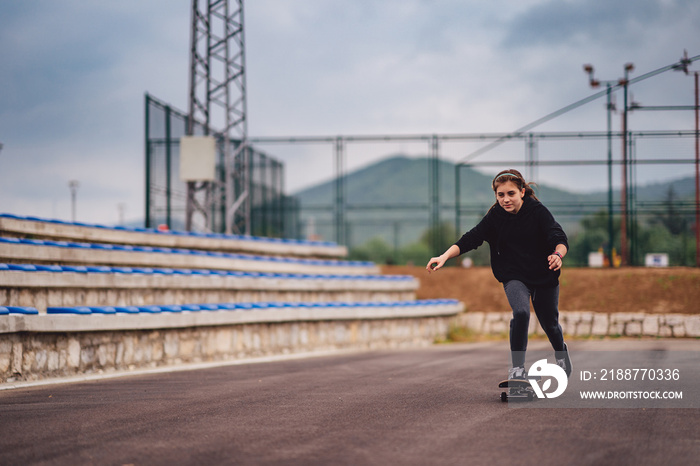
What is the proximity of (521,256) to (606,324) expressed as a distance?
490 inches

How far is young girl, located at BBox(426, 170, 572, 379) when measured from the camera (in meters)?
6.00

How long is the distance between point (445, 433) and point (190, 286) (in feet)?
27.7

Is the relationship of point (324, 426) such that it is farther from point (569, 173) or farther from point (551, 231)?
point (569, 173)

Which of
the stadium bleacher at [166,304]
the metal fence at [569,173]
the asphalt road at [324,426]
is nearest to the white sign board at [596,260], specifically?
the metal fence at [569,173]

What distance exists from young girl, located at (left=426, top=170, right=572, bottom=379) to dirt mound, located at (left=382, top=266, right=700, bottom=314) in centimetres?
1240

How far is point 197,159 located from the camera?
2181 centimetres

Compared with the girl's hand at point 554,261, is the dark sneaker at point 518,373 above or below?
below

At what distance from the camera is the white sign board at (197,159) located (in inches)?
856

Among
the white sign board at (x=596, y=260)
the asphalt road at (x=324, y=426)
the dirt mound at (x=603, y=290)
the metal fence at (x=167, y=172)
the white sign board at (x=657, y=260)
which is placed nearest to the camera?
the asphalt road at (x=324, y=426)

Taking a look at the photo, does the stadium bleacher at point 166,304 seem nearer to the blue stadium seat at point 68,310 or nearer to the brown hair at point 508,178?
the blue stadium seat at point 68,310

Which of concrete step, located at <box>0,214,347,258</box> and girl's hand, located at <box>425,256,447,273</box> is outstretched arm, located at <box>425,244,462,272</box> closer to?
girl's hand, located at <box>425,256,447,273</box>

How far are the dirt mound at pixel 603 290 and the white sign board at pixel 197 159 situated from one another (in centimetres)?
723

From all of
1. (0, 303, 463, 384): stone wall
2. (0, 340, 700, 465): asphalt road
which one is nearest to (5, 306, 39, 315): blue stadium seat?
(0, 303, 463, 384): stone wall

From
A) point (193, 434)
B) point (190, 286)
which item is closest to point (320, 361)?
point (190, 286)
